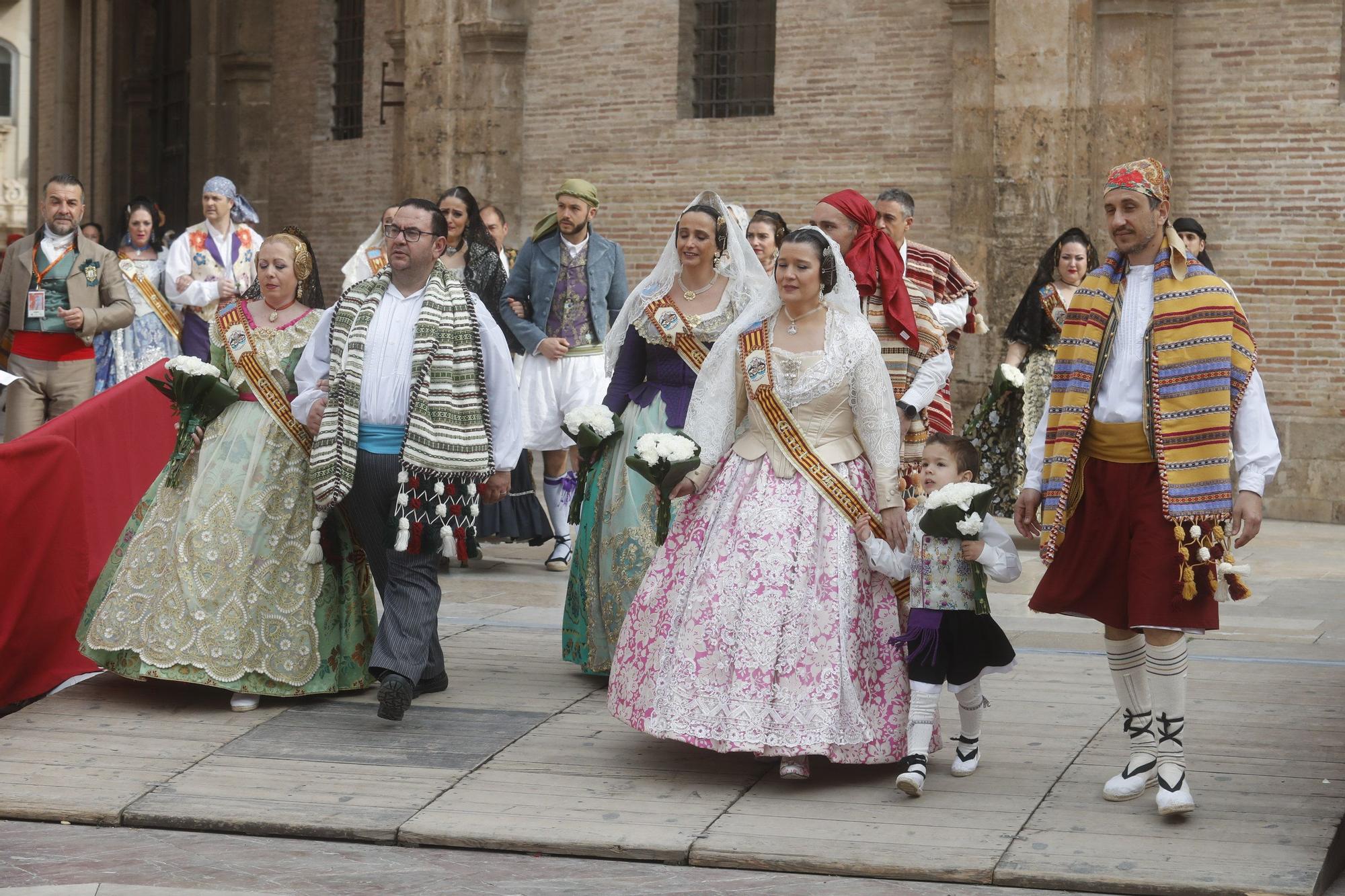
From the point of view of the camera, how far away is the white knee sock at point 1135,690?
5824 millimetres

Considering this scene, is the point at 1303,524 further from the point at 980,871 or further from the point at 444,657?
the point at 980,871

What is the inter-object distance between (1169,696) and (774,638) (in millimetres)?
1184

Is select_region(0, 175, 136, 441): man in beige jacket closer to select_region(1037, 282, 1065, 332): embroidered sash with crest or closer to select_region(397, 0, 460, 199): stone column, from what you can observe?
select_region(1037, 282, 1065, 332): embroidered sash with crest

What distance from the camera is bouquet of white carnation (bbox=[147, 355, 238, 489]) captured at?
7129 millimetres

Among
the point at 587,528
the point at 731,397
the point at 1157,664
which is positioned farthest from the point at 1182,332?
the point at 587,528

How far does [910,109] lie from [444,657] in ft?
27.2

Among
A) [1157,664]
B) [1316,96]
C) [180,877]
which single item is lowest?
[180,877]

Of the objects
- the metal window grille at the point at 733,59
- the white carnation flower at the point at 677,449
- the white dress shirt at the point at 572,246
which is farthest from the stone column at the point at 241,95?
the white carnation flower at the point at 677,449

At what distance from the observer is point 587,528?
25.1 ft

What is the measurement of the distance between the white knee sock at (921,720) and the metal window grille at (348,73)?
1614 centimetres

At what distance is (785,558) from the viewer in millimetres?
5984

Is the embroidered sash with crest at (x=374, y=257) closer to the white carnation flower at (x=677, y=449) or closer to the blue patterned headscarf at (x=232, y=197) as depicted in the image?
the blue patterned headscarf at (x=232, y=197)

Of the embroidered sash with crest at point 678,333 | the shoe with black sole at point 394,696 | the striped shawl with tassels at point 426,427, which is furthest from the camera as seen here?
the embroidered sash with crest at point 678,333

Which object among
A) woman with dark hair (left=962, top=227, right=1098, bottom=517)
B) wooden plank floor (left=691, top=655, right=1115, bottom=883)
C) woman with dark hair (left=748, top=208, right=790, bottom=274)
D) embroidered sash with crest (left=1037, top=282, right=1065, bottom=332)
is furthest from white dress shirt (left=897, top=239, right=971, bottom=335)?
wooden plank floor (left=691, top=655, right=1115, bottom=883)
